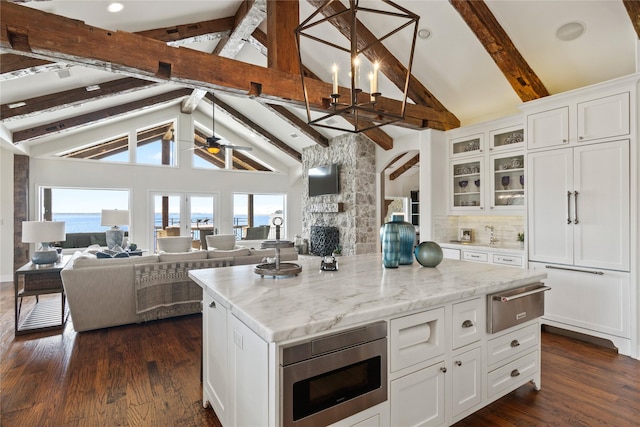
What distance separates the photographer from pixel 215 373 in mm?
2062

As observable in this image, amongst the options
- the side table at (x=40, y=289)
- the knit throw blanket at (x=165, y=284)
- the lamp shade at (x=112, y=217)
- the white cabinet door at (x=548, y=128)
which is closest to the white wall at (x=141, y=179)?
the lamp shade at (x=112, y=217)

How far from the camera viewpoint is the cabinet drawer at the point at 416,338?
166 centimetres

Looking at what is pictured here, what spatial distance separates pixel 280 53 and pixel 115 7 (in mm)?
1750

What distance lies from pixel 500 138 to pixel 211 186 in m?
7.18

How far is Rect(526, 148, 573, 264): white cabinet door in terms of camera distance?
3.59 metres

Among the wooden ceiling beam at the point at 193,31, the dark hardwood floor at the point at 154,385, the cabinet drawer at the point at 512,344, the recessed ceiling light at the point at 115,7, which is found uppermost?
the wooden ceiling beam at the point at 193,31

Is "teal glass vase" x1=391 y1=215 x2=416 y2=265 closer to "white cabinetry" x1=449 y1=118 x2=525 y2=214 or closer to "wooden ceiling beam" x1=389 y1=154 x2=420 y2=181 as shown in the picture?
"white cabinetry" x1=449 y1=118 x2=525 y2=214

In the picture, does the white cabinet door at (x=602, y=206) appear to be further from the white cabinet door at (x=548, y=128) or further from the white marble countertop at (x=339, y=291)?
the white marble countertop at (x=339, y=291)

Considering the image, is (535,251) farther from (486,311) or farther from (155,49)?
(155,49)

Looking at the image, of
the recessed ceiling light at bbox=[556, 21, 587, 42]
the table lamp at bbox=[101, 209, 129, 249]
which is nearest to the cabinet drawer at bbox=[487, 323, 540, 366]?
the recessed ceiling light at bbox=[556, 21, 587, 42]

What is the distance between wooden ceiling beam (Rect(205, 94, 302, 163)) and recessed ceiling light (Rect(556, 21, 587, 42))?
22.3 feet

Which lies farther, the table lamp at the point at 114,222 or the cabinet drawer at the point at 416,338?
the table lamp at the point at 114,222

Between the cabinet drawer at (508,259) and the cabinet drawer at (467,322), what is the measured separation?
8.14 ft

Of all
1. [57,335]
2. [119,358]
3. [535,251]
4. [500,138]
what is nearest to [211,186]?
[57,335]
